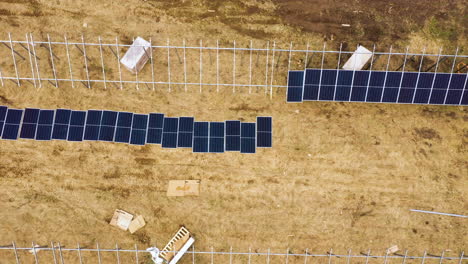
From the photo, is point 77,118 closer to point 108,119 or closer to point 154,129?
point 108,119

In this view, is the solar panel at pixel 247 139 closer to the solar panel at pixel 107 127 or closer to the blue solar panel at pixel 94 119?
the solar panel at pixel 107 127

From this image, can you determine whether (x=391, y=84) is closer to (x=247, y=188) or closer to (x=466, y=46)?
(x=466, y=46)

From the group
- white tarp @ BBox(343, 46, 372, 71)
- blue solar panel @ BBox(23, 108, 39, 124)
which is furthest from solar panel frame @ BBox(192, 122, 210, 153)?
blue solar panel @ BBox(23, 108, 39, 124)

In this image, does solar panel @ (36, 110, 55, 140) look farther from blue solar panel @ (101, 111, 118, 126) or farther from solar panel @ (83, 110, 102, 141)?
Answer: blue solar panel @ (101, 111, 118, 126)

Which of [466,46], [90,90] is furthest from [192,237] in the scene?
[466,46]

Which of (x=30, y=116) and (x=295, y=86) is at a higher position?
(x=295, y=86)

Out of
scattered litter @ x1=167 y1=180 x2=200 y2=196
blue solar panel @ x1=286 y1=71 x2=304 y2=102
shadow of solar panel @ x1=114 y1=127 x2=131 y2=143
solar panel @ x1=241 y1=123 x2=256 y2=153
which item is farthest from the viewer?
scattered litter @ x1=167 y1=180 x2=200 y2=196

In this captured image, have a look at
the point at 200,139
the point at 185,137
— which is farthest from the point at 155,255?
the point at 200,139
